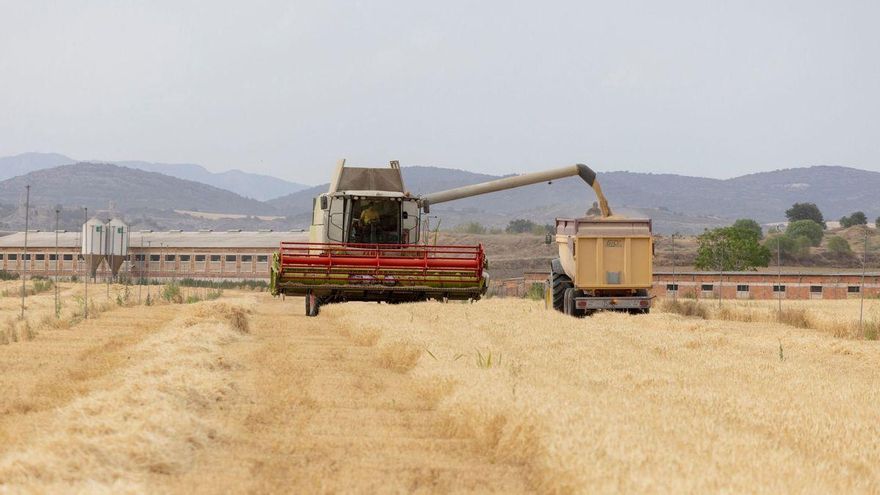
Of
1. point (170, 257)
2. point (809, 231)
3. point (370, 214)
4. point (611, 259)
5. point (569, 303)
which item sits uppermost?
point (809, 231)

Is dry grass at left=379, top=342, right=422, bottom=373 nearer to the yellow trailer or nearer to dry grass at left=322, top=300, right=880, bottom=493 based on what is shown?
dry grass at left=322, top=300, right=880, bottom=493

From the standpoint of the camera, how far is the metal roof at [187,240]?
86375 millimetres

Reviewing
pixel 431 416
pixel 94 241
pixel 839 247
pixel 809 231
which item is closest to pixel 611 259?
pixel 431 416

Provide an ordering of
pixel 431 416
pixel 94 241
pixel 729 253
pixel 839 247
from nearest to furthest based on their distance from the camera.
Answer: pixel 431 416, pixel 94 241, pixel 729 253, pixel 839 247

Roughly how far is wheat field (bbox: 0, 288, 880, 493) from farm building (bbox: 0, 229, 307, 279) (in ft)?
210

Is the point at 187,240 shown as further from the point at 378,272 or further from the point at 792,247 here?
the point at 792,247

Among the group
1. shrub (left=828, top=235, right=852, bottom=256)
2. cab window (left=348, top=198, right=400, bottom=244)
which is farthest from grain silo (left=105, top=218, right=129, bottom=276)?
shrub (left=828, top=235, right=852, bottom=256)

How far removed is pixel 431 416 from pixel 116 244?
75116 mm

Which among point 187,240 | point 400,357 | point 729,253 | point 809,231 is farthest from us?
point 809,231

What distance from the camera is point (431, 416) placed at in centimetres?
1151

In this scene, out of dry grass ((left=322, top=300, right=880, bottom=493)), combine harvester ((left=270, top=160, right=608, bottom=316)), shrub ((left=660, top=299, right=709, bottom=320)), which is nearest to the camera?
dry grass ((left=322, top=300, right=880, bottom=493))

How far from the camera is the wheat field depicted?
316 inches

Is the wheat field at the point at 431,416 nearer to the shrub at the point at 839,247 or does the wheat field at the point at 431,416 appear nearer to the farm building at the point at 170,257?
the farm building at the point at 170,257

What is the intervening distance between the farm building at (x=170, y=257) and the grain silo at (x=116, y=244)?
5.2 inches
